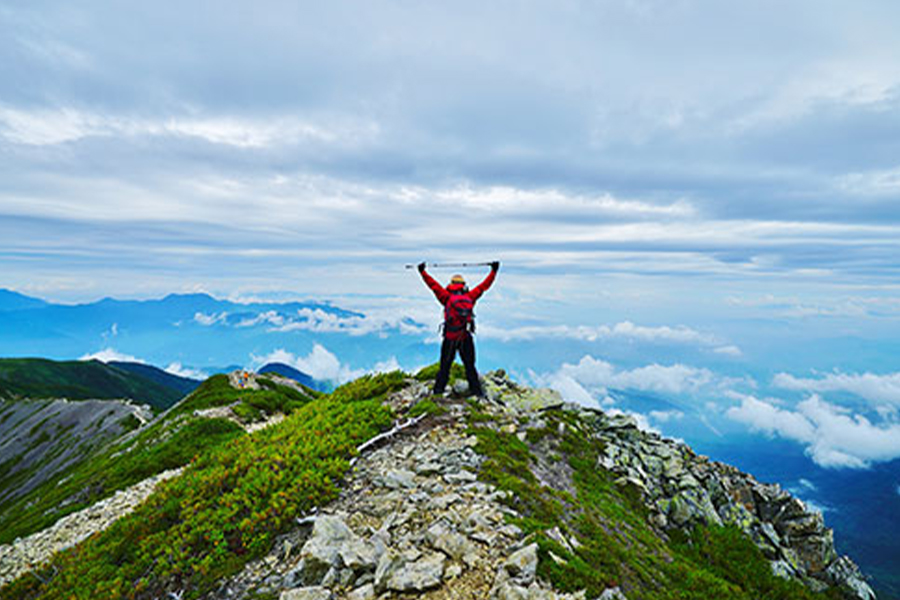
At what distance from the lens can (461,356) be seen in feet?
61.9

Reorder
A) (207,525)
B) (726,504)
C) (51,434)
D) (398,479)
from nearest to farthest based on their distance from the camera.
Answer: (207,525) < (398,479) < (726,504) < (51,434)

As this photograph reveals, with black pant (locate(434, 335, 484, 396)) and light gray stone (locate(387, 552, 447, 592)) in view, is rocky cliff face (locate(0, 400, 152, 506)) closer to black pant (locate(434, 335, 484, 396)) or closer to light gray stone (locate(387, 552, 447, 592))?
black pant (locate(434, 335, 484, 396))

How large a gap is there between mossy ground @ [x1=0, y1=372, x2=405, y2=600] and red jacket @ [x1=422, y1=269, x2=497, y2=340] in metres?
4.74

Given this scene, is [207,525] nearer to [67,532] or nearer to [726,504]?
[67,532]

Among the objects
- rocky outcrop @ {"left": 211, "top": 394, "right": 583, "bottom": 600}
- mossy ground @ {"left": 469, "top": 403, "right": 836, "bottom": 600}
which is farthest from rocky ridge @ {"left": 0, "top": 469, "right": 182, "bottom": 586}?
mossy ground @ {"left": 469, "top": 403, "right": 836, "bottom": 600}

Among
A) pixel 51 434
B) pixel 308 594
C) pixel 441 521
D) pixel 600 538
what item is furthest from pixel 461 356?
pixel 51 434

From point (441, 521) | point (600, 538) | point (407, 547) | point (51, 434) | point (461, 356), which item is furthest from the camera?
point (51, 434)

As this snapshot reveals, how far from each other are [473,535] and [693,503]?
37.7ft

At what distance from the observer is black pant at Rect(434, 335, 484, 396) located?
18469 mm

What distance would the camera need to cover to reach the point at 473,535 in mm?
9234

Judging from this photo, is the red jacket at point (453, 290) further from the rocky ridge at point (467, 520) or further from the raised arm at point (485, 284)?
the rocky ridge at point (467, 520)

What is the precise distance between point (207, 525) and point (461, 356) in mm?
10744

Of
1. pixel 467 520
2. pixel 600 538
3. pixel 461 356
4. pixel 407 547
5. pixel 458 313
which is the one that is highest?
pixel 458 313

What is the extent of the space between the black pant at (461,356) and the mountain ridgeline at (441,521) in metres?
0.67
